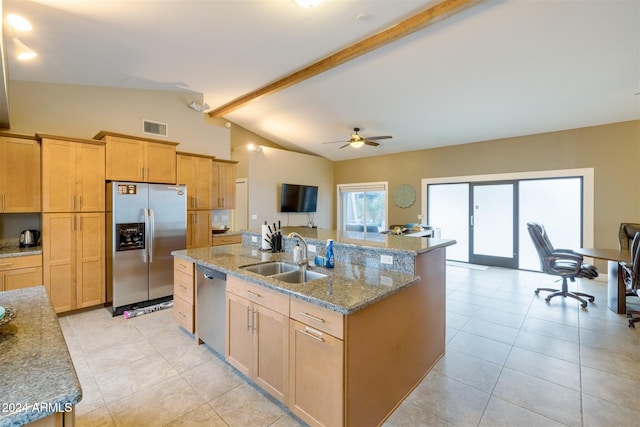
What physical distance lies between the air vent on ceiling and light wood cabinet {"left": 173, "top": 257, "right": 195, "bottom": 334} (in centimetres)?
261

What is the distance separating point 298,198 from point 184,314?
4.90 m

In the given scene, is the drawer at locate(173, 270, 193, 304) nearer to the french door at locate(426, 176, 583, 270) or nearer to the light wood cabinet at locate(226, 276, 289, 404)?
the light wood cabinet at locate(226, 276, 289, 404)

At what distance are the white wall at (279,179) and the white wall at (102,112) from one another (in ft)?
4.97

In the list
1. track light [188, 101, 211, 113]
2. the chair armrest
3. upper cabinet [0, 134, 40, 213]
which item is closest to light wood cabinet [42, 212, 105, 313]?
upper cabinet [0, 134, 40, 213]

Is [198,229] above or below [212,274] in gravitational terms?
above

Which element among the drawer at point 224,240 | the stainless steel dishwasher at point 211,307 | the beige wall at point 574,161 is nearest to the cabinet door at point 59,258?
the drawer at point 224,240

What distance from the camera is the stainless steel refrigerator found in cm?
350

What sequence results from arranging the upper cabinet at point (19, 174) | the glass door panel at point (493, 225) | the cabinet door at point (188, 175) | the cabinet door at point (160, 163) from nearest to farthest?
the upper cabinet at point (19, 174) → the cabinet door at point (160, 163) → the cabinet door at point (188, 175) → the glass door panel at point (493, 225)

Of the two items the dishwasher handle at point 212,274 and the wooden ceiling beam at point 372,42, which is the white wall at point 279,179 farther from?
the dishwasher handle at point 212,274

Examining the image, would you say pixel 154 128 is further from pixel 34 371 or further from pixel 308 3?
pixel 34 371

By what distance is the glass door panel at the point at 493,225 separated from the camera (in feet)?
19.1

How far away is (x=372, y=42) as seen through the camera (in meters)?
3.36

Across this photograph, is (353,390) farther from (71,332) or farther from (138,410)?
(71,332)

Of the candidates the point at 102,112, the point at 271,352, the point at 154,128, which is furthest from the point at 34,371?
the point at 154,128
